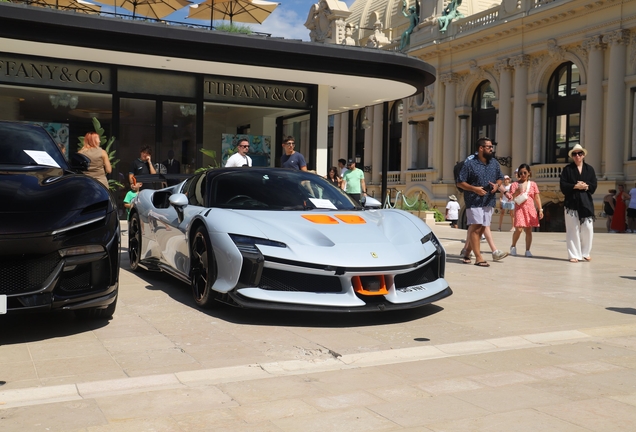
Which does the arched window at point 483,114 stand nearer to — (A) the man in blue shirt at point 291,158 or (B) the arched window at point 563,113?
(B) the arched window at point 563,113

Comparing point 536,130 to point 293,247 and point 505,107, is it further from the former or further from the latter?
point 293,247

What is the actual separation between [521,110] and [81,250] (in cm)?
3613

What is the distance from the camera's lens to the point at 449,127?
145 ft

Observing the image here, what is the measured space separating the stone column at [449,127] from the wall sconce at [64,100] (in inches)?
1201

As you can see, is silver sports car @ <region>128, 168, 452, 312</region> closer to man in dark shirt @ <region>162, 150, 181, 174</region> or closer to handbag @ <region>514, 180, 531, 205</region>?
handbag @ <region>514, 180, 531, 205</region>

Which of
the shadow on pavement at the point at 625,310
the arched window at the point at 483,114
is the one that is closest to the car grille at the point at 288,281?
the shadow on pavement at the point at 625,310

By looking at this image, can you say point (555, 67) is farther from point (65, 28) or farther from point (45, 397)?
point (45, 397)

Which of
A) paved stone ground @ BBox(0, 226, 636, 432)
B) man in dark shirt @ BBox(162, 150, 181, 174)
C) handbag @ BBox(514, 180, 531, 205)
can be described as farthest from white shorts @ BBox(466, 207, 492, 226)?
man in dark shirt @ BBox(162, 150, 181, 174)

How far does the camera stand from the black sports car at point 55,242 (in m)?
4.84

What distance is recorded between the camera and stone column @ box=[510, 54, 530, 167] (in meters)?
38.5

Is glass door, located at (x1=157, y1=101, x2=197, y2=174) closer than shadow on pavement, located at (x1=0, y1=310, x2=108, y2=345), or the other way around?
shadow on pavement, located at (x1=0, y1=310, x2=108, y2=345)

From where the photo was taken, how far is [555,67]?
3741cm

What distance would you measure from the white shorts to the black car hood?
629 centimetres

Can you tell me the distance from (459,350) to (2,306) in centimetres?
309
